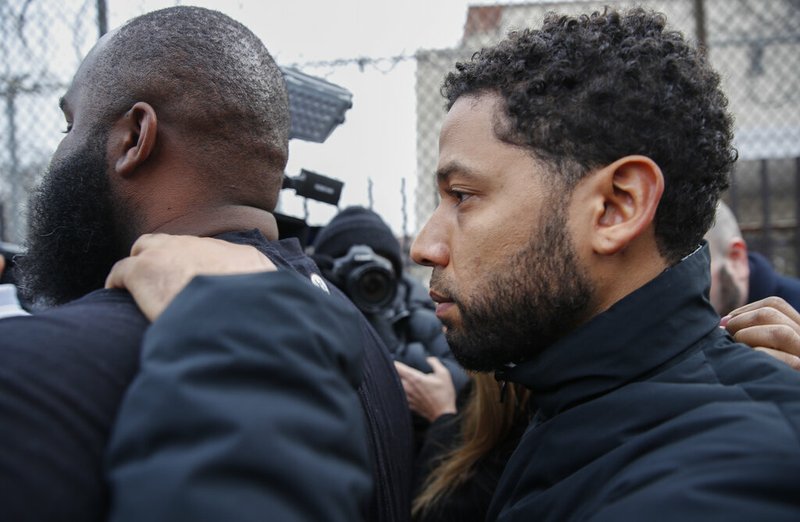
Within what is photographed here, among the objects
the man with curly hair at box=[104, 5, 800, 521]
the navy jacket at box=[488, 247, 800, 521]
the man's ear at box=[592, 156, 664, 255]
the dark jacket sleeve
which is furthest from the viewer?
the man's ear at box=[592, 156, 664, 255]

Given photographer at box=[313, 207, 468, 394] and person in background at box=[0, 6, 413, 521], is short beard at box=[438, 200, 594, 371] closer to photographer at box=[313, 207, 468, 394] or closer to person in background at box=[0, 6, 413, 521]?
person in background at box=[0, 6, 413, 521]

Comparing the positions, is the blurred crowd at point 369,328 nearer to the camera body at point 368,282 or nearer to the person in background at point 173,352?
the person in background at point 173,352

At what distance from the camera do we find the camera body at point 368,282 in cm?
273

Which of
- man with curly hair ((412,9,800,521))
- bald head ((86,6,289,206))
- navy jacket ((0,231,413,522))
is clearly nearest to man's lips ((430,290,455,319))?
man with curly hair ((412,9,800,521))

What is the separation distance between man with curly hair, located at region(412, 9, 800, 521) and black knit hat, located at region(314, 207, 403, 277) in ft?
5.82

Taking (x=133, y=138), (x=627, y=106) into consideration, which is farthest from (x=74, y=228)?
(x=627, y=106)

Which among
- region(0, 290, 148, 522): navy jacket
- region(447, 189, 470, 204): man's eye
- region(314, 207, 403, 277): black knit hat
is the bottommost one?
region(314, 207, 403, 277): black knit hat

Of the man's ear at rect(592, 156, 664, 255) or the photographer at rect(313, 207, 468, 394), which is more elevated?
the man's ear at rect(592, 156, 664, 255)

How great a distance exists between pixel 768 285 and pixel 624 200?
101 inches

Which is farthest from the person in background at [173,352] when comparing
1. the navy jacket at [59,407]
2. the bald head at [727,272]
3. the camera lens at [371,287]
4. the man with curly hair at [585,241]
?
the bald head at [727,272]

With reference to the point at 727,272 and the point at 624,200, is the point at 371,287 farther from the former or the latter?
the point at 727,272

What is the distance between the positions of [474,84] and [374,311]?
149 cm

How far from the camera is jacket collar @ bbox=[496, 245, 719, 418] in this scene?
1134mm

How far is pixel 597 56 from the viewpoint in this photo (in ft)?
4.25
